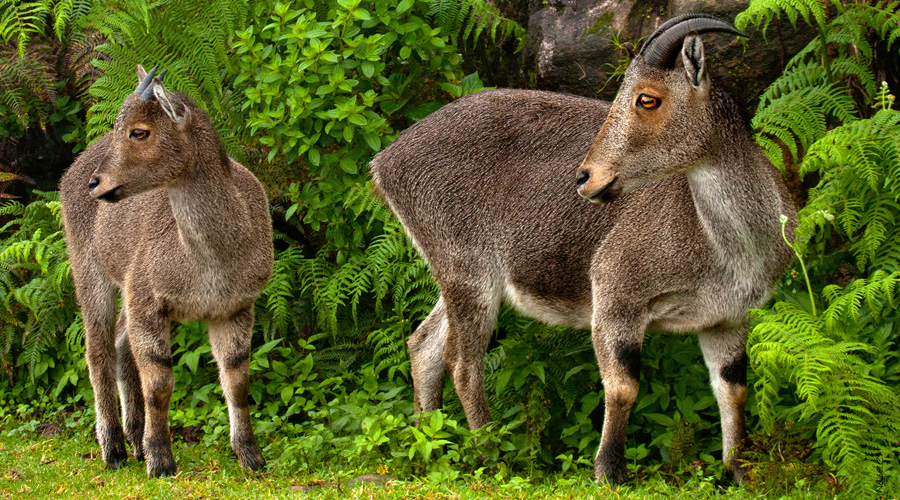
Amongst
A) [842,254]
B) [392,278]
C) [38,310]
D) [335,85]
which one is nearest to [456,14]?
[335,85]

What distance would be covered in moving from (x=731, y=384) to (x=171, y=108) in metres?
3.89

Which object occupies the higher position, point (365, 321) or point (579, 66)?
point (579, 66)

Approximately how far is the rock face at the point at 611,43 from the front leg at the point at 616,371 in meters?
2.59

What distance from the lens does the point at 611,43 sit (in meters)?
7.96

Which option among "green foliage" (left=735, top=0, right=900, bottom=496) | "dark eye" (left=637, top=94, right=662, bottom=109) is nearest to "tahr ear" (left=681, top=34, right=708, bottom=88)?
"dark eye" (left=637, top=94, right=662, bottom=109)

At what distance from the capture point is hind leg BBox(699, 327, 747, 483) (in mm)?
5879

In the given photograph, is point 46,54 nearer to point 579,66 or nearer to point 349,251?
point 349,251

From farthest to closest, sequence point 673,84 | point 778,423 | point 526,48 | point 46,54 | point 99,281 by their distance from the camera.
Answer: point 46,54 → point 526,48 → point 99,281 → point 778,423 → point 673,84

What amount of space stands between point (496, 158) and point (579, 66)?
6.20 ft

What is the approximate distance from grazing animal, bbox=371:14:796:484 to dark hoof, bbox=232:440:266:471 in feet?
3.96

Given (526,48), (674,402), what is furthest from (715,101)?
(526,48)

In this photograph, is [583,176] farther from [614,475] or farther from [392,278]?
[392,278]

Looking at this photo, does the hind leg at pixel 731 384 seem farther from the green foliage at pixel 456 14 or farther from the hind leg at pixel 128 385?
the hind leg at pixel 128 385

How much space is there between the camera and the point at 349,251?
8.05 m
